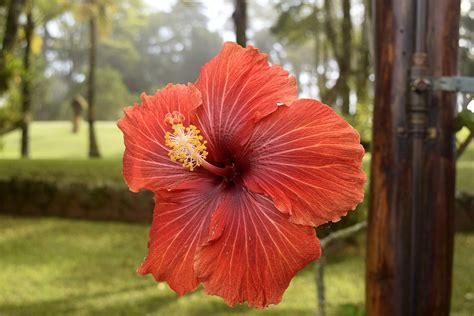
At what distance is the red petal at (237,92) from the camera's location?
248mm

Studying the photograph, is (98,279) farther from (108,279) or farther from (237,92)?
(237,92)

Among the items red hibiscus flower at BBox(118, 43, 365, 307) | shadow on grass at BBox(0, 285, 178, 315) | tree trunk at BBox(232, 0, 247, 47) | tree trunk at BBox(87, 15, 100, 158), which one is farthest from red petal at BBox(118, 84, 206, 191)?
tree trunk at BBox(87, 15, 100, 158)

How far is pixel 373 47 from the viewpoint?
57cm

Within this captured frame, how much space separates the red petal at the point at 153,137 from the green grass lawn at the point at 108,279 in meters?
1.60

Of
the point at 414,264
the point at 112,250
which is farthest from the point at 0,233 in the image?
the point at 414,264

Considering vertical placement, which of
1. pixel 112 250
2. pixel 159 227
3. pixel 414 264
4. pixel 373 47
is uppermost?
pixel 373 47

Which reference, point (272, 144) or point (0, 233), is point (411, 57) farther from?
point (0, 233)

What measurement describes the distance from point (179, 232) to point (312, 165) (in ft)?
0.23

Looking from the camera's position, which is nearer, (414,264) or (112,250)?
(414,264)

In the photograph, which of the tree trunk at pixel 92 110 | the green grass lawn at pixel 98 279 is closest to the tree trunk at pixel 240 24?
the green grass lawn at pixel 98 279

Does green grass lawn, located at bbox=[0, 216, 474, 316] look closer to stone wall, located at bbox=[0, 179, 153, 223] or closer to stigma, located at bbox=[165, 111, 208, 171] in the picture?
stone wall, located at bbox=[0, 179, 153, 223]

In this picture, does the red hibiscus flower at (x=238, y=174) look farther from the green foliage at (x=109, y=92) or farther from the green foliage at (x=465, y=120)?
the green foliage at (x=109, y=92)

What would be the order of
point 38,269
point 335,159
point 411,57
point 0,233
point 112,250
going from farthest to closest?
point 0,233 < point 112,250 < point 38,269 < point 411,57 < point 335,159

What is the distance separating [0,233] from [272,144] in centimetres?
449
